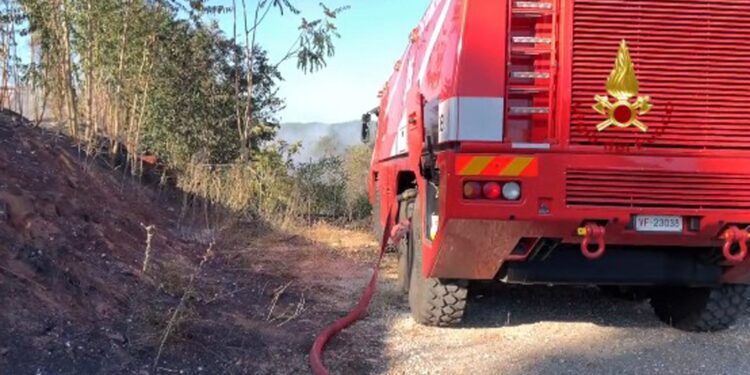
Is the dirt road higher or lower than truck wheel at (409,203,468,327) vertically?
lower

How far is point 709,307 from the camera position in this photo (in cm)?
550

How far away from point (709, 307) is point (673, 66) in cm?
209

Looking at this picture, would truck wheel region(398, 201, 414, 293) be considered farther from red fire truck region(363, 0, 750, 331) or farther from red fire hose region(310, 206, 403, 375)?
red fire truck region(363, 0, 750, 331)

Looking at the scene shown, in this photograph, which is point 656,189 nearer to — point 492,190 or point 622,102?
point 622,102

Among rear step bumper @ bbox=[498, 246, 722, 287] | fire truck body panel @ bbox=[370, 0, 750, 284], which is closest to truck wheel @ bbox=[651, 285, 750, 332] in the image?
rear step bumper @ bbox=[498, 246, 722, 287]

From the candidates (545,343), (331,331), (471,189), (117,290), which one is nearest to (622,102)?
(471,189)

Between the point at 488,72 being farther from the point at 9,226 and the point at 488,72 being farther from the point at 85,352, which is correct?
the point at 9,226

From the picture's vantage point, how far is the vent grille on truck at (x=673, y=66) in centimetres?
454

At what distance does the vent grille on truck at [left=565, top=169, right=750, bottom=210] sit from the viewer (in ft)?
14.8

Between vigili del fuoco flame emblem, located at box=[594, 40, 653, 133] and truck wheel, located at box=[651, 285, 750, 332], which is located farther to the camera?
truck wheel, located at box=[651, 285, 750, 332]

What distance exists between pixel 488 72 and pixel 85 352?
2913 mm

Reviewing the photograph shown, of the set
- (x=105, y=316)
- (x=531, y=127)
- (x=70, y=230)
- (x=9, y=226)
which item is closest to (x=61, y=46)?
(x=70, y=230)

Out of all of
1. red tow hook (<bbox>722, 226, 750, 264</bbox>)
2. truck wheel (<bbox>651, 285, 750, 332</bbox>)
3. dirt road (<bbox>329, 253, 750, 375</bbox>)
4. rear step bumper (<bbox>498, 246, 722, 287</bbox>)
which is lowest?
dirt road (<bbox>329, 253, 750, 375</bbox>)

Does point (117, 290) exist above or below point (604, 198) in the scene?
below
